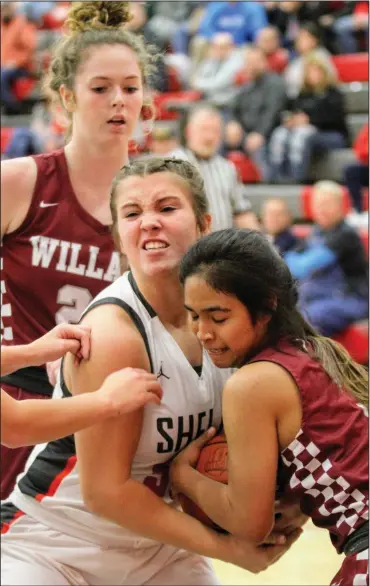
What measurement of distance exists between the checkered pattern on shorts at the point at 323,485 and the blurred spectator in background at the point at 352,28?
8021 mm

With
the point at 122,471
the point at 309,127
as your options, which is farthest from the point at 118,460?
the point at 309,127

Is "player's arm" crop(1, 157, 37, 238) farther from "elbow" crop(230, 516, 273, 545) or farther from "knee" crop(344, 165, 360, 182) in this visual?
"knee" crop(344, 165, 360, 182)

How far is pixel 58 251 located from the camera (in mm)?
2840

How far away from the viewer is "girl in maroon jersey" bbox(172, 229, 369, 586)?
6.90ft

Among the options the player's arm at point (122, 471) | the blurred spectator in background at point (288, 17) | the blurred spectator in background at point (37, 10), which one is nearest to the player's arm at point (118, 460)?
the player's arm at point (122, 471)

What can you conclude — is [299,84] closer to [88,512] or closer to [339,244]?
[339,244]

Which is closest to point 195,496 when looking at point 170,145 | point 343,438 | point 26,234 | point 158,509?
point 158,509

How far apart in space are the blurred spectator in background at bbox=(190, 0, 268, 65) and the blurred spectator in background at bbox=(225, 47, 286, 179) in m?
1.08

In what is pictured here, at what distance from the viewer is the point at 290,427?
6.98ft

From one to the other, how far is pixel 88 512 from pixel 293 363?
0.65 meters

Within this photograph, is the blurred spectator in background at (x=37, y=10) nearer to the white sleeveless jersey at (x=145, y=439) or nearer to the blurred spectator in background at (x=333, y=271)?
the blurred spectator in background at (x=333, y=271)

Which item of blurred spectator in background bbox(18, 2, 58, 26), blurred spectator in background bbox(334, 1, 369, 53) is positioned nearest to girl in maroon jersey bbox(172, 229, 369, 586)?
blurred spectator in background bbox(334, 1, 369, 53)

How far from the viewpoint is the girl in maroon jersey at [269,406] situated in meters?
2.10

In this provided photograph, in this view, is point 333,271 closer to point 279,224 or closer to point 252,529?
point 279,224
